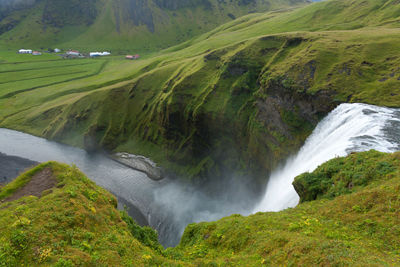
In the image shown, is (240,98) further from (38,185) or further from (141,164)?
(38,185)

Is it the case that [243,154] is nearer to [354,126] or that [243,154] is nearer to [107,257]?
[354,126]

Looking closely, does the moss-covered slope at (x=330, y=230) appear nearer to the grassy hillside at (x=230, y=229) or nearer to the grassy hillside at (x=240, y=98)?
the grassy hillside at (x=230, y=229)

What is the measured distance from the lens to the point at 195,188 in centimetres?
7500

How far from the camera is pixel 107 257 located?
1516 centimetres

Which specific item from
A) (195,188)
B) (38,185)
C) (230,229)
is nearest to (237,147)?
(195,188)

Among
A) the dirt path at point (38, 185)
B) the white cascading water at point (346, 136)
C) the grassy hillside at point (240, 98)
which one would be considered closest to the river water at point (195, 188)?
the white cascading water at point (346, 136)

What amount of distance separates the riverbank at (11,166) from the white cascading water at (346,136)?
268ft

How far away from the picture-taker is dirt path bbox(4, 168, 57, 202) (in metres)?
20.2

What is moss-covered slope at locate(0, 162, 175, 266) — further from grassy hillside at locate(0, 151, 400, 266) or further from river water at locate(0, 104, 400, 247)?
river water at locate(0, 104, 400, 247)

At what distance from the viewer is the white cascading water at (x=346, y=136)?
2856 centimetres

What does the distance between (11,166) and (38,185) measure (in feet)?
264

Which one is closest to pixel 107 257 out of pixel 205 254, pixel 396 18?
pixel 205 254

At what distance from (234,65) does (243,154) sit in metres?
30.5

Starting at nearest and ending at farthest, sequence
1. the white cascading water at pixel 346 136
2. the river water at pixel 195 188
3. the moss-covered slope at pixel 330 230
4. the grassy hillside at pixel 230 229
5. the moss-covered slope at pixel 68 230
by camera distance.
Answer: the moss-covered slope at pixel 68 230 < the grassy hillside at pixel 230 229 < the moss-covered slope at pixel 330 230 < the white cascading water at pixel 346 136 < the river water at pixel 195 188
